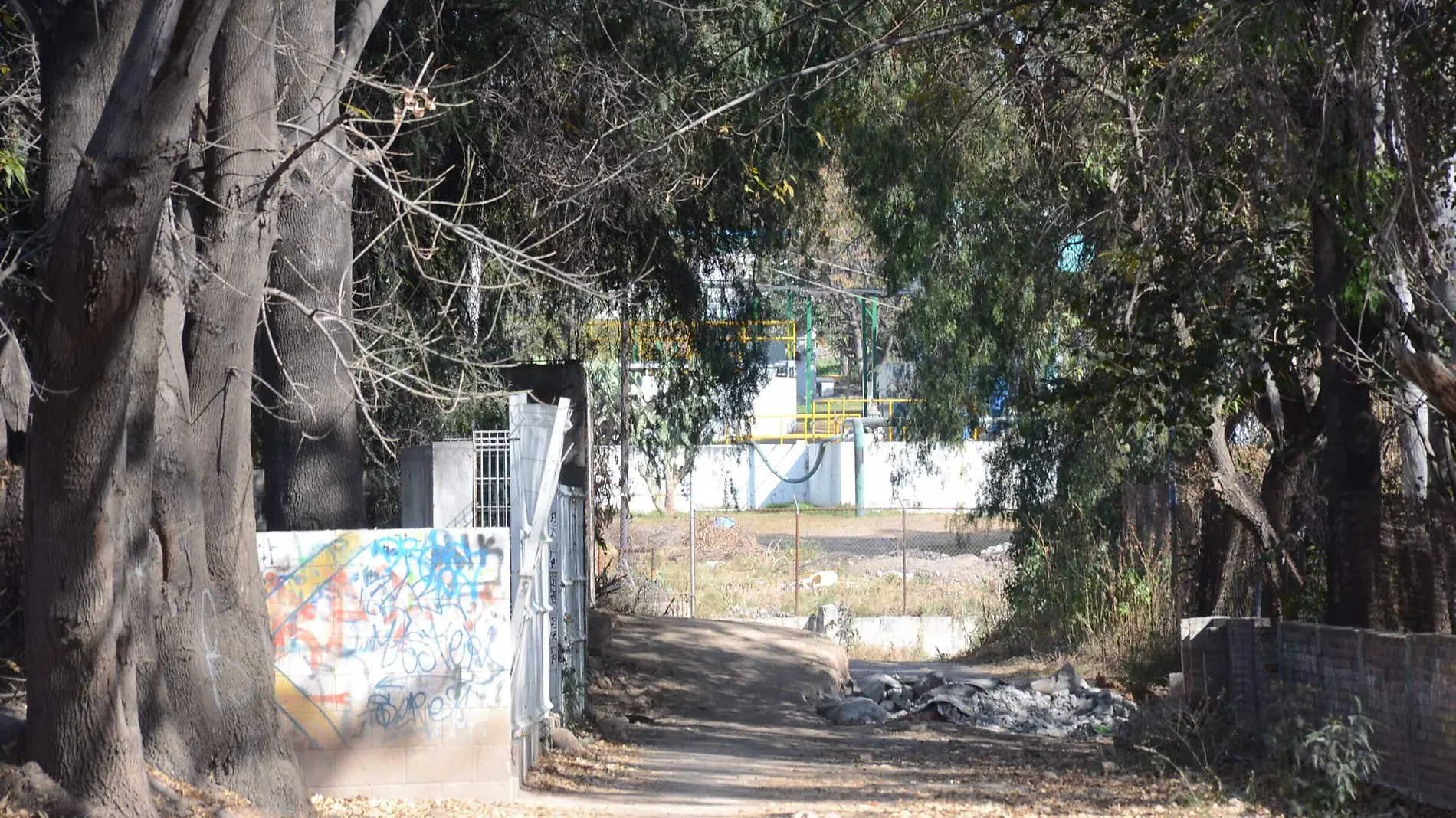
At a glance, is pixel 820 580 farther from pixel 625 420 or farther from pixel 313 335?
pixel 313 335

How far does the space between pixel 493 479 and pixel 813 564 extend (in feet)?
73.4

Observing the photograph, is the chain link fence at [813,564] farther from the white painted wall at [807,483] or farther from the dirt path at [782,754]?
the dirt path at [782,754]

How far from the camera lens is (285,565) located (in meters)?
9.31

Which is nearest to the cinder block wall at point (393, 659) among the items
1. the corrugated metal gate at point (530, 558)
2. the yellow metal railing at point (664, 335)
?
the corrugated metal gate at point (530, 558)

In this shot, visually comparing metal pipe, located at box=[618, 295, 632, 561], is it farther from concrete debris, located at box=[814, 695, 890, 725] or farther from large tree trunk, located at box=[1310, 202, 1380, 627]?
large tree trunk, located at box=[1310, 202, 1380, 627]

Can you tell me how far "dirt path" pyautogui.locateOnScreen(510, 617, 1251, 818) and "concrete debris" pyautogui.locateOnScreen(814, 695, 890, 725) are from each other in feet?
0.75

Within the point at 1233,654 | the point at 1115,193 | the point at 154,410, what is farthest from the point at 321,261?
the point at 1233,654

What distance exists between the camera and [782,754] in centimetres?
1220

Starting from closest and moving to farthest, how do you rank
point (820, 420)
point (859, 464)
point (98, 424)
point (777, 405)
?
point (98, 424) < point (859, 464) < point (820, 420) < point (777, 405)

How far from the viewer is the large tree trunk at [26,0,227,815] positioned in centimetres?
602

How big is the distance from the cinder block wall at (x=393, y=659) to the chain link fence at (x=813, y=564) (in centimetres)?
988

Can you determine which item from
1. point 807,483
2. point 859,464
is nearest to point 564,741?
point 859,464

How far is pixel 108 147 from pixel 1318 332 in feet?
27.2

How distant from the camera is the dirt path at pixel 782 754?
9508 millimetres
